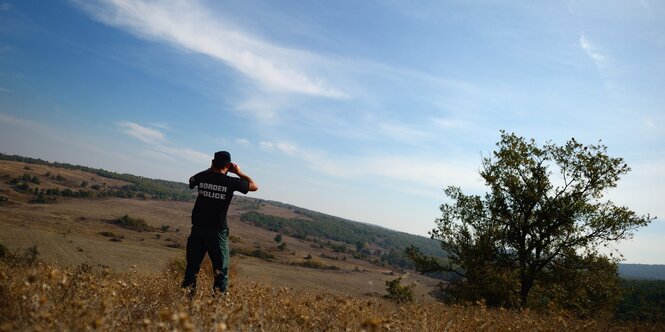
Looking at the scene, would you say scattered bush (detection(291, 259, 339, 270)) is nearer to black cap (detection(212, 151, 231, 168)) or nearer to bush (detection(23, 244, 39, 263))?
bush (detection(23, 244, 39, 263))

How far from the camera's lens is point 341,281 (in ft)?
314

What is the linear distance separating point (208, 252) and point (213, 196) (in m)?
0.90

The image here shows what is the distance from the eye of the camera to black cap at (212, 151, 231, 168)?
6328 mm

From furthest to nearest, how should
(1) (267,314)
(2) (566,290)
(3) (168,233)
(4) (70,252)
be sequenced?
(3) (168,233) → (4) (70,252) → (2) (566,290) → (1) (267,314)

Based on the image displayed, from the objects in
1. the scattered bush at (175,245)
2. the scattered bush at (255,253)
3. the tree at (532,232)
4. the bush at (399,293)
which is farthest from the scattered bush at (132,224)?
the tree at (532,232)

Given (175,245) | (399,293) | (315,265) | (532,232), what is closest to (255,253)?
(315,265)

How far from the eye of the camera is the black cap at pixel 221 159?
6.33 metres

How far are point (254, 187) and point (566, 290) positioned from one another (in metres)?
16.1

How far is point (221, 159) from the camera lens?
6.36 meters

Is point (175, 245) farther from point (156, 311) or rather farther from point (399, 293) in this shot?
point (156, 311)

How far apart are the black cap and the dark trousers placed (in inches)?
42.9

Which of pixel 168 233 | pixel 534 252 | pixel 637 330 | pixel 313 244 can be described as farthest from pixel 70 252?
pixel 313 244

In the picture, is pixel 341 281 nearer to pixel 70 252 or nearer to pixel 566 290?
pixel 70 252

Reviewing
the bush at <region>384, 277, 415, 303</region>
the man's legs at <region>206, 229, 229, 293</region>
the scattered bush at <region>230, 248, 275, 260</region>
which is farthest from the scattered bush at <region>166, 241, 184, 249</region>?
the man's legs at <region>206, 229, 229, 293</region>
